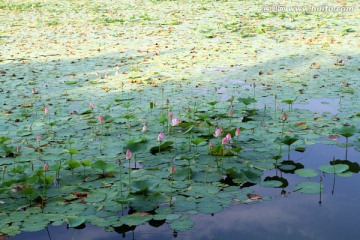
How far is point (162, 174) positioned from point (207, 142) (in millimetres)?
599

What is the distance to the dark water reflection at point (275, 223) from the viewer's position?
218 centimetres

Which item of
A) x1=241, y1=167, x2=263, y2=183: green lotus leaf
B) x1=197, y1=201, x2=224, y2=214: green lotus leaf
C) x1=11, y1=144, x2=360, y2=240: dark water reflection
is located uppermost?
x1=241, y1=167, x2=263, y2=183: green lotus leaf

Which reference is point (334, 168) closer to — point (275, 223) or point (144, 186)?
point (275, 223)

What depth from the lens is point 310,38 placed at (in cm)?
702

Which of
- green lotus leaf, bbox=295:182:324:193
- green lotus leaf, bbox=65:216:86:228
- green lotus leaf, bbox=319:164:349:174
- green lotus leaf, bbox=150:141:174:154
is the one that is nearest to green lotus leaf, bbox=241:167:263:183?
green lotus leaf, bbox=295:182:324:193

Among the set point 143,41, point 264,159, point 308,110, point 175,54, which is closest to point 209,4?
point 143,41

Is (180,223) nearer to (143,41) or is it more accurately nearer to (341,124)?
(341,124)

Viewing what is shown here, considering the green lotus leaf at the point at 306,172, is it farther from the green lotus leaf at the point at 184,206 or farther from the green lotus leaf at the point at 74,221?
the green lotus leaf at the point at 74,221

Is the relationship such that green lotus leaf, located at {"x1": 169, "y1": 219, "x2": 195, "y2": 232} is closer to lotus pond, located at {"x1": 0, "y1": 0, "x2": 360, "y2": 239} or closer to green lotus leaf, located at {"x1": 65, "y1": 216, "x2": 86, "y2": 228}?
lotus pond, located at {"x1": 0, "y1": 0, "x2": 360, "y2": 239}

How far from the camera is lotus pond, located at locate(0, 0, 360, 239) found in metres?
2.31

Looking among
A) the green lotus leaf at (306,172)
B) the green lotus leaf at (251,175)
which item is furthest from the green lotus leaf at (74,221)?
the green lotus leaf at (306,172)

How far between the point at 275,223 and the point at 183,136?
1277 millimetres

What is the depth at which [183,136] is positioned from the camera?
134 inches

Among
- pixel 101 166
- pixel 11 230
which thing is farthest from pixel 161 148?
pixel 11 230
